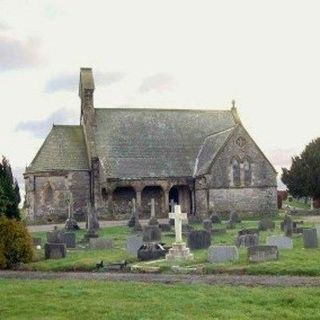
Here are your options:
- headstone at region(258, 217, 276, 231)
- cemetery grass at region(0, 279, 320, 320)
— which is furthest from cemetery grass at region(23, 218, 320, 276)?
headstone at region(258, 217, 276, 231)

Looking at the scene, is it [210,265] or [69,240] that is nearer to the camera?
[210,265]

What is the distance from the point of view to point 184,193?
49.7 m

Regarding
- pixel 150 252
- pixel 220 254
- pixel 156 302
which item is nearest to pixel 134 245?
pixel 150 252

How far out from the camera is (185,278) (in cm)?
1569

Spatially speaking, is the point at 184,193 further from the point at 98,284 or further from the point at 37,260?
the point at 98,284

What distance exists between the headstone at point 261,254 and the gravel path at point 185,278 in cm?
213

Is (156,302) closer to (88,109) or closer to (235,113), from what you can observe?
(88,109)

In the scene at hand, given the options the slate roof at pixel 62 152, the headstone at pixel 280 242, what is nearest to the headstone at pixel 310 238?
the headstone at pixel 280 242

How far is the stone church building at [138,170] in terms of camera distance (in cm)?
4662

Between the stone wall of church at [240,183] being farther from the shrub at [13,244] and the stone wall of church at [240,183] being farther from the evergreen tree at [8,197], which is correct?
the shrub at [13,244]

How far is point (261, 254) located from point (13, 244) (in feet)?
29.2

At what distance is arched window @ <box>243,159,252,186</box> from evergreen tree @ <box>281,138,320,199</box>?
10183 mm

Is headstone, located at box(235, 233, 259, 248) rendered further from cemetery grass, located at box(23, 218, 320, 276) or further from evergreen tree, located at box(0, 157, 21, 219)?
evergreen tree, located at box(0, 157, 21, 219)

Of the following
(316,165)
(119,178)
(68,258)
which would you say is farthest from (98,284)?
(316,165)
